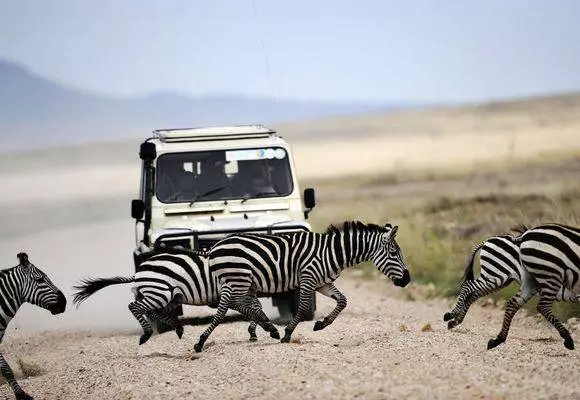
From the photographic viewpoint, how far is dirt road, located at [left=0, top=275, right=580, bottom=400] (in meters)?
11.4

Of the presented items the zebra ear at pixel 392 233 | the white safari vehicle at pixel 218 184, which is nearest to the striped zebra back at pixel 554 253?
the zebra ear at pixel 392 233

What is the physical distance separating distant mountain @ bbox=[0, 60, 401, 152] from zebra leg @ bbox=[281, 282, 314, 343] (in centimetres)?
7641

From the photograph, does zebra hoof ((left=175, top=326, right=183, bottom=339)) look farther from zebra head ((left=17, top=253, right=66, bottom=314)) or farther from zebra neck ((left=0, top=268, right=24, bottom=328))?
zebra neck ((left=0, top=268, right=24, bottom=328))

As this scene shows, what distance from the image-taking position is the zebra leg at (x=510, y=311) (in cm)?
1365

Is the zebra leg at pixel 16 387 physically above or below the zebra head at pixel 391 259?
below

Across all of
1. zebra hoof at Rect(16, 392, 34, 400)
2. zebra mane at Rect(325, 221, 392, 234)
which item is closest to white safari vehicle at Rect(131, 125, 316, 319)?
zebra mane at Rect(325, 221, 392, 234)

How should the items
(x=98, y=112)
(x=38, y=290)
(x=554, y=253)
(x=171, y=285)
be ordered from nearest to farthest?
(x=554, y=253), (x=38, y=290), (x=171, y=285), (x=98, y=112)

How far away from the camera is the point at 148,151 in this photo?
17.7 metres

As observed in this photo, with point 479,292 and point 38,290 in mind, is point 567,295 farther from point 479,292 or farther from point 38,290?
point 38,290

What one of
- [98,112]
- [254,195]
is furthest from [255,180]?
[98,112]

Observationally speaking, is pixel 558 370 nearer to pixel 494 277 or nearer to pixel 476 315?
pixel 494 277

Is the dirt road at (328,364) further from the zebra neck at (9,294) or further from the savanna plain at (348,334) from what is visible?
the zebra neck at (9,294)

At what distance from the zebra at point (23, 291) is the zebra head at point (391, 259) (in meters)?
3.26

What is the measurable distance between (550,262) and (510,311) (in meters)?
0.63
